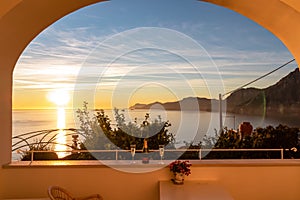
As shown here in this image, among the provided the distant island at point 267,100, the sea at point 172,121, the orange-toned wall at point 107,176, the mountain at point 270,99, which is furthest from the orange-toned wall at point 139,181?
the mountain at point 270,99

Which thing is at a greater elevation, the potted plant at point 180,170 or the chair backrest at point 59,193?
the potted plant at point 180,170

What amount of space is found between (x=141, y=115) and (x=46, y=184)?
154 centimetres

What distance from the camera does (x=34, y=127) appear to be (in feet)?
15.1

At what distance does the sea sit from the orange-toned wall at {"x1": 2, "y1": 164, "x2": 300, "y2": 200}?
32.1 inches

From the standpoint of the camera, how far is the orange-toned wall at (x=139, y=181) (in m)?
3.62

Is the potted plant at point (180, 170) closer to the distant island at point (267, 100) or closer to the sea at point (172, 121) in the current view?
the sea at point (172, 121)

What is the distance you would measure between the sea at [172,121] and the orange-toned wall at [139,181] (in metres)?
0.82

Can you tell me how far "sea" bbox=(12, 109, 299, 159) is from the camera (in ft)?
14.8

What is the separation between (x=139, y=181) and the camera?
12.0 ft

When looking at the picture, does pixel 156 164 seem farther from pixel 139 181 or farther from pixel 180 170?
pixel 180 170

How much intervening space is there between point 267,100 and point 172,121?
169 cm

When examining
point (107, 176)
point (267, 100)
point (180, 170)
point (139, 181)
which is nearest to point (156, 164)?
point (139, 181)

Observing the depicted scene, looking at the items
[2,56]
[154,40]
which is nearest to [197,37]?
[154,40]

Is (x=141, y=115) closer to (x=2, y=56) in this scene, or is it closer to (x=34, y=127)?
(x=34, y=127)
